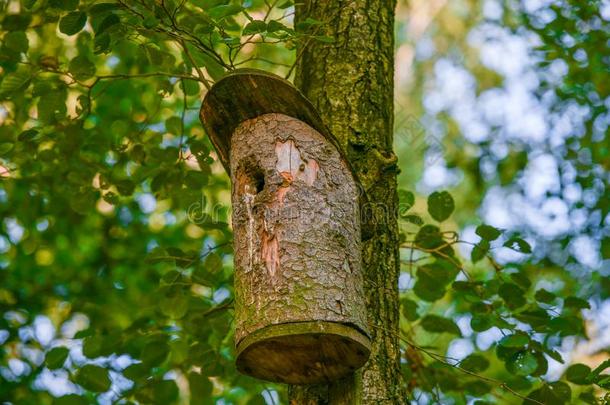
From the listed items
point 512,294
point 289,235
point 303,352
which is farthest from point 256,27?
point 512,294

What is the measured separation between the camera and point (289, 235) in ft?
7.08

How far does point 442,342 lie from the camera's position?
19.1 ft

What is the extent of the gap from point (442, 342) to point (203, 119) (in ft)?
12.7

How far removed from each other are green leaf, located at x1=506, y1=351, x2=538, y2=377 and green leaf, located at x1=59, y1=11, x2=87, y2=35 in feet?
6.87

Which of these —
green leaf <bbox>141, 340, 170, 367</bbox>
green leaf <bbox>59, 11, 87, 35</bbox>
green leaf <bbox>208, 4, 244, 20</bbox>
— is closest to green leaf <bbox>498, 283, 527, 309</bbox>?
green leaf <bbox>141, 340, 170, 367</bbox>

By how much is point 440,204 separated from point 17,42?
6.45ft

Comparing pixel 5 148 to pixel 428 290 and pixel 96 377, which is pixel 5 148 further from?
pixel 428 290

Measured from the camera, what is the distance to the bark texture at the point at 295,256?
2.05 metres

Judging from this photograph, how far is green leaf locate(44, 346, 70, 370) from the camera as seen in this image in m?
3.29

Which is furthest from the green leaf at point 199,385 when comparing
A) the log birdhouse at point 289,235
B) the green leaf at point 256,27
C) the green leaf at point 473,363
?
the green leaf at point 256,27

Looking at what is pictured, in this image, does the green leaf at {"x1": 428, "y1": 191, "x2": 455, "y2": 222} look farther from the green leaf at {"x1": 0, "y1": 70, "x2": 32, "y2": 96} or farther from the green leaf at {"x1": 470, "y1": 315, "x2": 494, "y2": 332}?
the green leaf at {"x1": 0, "y1": 70, "x2": 32, "y2": 96}

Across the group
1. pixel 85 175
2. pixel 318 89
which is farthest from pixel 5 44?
pixel 318 89

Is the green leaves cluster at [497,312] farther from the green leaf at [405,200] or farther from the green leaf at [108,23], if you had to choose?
the green leaf at [108,23]

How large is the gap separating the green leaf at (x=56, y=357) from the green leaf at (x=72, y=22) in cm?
143
